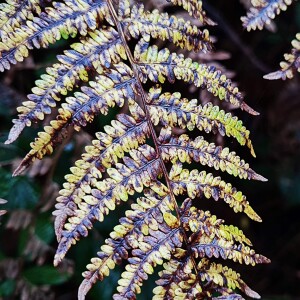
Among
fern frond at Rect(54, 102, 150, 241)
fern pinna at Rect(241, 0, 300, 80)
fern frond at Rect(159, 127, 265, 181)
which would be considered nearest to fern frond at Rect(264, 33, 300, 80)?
fern pinna at Rect(241, 0, 300, 80)

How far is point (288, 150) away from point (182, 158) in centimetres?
141

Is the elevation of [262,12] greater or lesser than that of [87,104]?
greater

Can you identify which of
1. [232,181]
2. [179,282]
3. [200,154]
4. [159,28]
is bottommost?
[179,282]

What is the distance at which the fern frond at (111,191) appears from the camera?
0.87 m

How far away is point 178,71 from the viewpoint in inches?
38.3

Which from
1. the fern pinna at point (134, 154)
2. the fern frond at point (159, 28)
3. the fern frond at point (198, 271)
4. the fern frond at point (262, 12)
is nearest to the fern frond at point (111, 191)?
the fern pinna at point (134, 154)

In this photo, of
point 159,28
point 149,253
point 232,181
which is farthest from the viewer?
point 232,181

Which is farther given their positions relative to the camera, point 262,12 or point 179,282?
point 262,12

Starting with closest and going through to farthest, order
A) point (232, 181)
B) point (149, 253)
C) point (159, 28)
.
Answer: point (149, 253)
point (159, 28)
point (232, 181)

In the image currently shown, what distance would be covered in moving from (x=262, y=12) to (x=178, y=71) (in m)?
0.23

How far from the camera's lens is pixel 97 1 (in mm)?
992

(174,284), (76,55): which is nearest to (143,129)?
(76,55)

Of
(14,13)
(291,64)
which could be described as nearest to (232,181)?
(291,64)

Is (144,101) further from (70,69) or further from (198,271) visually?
(198,271)
